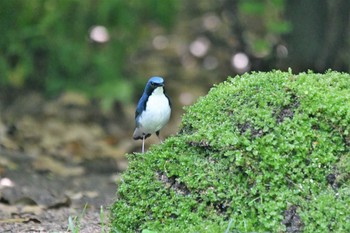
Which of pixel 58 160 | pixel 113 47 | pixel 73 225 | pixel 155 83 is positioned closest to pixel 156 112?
pixel 155 83

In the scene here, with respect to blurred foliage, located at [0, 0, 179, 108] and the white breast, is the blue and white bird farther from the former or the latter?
blurred foliage, located at [0, 0, 179, 108]

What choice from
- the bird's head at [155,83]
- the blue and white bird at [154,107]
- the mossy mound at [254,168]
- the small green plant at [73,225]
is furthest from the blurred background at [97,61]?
the mossy mound at [254,168]

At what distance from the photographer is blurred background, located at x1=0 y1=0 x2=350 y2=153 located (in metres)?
10.2

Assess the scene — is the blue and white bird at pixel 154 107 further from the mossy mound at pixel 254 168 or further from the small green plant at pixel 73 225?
the small green plant at pixel 73 225

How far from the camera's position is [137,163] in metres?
5.22

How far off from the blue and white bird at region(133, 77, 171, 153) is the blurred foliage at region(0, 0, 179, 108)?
4381 millimetres

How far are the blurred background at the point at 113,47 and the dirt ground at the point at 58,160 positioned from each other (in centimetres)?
4

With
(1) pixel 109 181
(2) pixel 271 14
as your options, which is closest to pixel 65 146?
(1) pixel 109 181

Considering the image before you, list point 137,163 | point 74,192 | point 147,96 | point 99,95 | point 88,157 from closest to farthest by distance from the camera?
point 137,163 < point 147,96 < point 74,192 < point 88,157 < point 99,95

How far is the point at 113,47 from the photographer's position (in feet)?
34.8

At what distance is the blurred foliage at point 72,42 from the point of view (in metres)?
10.2

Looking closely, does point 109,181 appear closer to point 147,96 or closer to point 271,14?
point 147,96

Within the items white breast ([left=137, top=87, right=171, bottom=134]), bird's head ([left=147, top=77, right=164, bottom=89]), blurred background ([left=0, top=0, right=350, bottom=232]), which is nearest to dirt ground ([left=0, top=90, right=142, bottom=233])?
blurred background ([left=0, top=0, right=350, bottom=232])

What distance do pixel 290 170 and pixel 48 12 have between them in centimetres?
594
